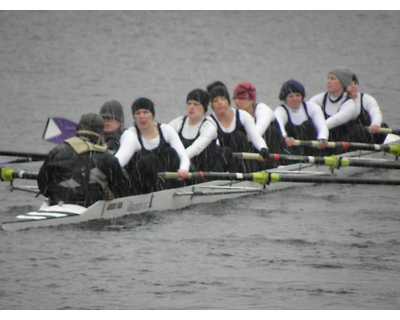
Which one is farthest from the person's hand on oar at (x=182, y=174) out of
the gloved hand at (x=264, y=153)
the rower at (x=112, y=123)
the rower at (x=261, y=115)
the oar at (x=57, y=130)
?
the rower at (x=261, y=115)

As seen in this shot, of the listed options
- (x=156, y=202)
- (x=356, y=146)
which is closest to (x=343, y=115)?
(x=356, y=146)

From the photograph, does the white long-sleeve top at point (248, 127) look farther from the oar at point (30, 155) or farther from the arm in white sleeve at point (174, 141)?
the oar at point (30, 155)

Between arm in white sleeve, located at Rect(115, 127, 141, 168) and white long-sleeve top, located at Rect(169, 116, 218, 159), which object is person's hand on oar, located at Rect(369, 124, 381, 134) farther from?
arm in white sleeve, located at Rect(115, 127, 141, 168)

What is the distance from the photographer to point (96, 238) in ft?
38.8

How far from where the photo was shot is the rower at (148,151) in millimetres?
12516

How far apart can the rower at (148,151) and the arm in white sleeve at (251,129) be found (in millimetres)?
1539

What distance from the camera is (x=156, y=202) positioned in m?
13.0

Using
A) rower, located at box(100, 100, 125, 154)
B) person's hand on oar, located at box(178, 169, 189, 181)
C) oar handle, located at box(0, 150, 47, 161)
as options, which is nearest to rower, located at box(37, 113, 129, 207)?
person's hand on oar, located at box(178, 169, 189, 181)

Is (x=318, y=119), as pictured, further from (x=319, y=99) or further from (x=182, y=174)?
(x=182, y=174)

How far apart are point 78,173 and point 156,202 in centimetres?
175

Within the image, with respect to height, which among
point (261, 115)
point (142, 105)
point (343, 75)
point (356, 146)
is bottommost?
point (356, 146)

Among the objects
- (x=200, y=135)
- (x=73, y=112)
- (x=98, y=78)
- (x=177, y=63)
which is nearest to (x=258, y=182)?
(x=200, y=135)

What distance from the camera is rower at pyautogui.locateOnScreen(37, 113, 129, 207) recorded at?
11.5 m

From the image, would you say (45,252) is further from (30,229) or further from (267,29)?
(267,29)
